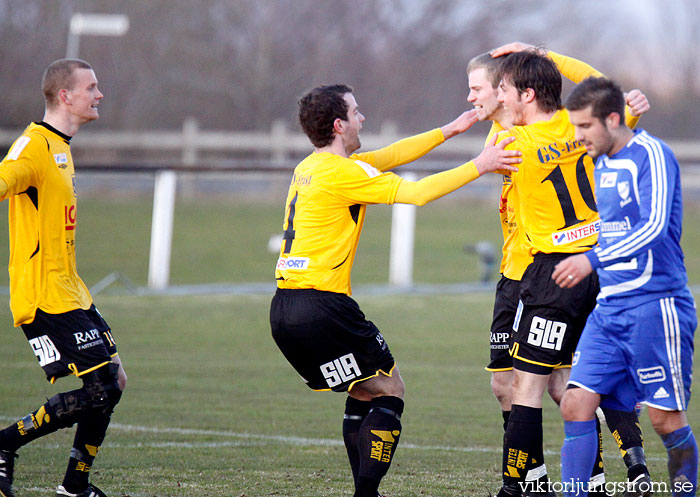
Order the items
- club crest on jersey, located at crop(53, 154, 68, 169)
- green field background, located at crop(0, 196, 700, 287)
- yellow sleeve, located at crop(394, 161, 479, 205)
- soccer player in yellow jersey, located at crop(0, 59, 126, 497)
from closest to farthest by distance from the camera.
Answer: yellow sleeve, located at crop(394, 161, 479, 205) < soccer player in yellow jersey, located at crop(0, 59, 126, 497) < club crest on jersey, located at crop(53, 154, 68, 169) < green field background, located at crop(0, 196, 700, 287)

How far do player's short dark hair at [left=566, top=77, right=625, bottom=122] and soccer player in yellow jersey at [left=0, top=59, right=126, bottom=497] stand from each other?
107 inches

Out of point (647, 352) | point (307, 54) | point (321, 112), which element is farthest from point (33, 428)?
point (307, 54)

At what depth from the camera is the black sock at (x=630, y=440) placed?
17.7ft

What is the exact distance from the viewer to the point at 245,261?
19547 millimetres

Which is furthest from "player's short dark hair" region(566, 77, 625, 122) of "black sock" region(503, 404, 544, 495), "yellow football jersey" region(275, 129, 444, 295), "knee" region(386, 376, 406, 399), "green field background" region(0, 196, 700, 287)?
"green field background" region(0, 196, 700, 287)

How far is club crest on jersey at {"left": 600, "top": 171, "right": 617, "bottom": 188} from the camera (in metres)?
4.56

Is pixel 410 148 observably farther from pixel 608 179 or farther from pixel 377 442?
pixel 377 442

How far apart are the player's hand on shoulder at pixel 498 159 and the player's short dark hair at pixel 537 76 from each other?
0.34m

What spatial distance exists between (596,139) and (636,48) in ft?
132

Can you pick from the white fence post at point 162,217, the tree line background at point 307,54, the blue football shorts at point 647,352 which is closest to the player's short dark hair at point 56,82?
the blue football shorts at point 647,352

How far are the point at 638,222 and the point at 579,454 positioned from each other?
3.57ft

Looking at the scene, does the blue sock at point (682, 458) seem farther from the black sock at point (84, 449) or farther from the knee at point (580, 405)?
the black sock at point (84, 449)

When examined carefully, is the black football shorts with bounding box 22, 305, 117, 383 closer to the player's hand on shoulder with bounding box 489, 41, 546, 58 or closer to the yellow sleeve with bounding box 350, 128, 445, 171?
the yellow sleeve with bounding box 350, 128, 445, 171

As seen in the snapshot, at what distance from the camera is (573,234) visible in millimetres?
5137
